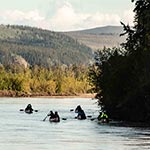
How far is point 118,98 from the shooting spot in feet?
264

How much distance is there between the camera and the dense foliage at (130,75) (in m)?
73.8

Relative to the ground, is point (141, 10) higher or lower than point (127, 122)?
higher

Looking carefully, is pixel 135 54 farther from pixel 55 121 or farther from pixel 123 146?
pixel 123 146

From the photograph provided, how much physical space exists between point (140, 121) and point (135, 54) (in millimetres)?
7690

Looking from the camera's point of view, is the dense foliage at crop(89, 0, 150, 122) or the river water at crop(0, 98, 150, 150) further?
the dense foliage at crop(89, 0, 150, 122)

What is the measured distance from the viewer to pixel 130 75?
80000mm

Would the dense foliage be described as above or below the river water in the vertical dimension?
above

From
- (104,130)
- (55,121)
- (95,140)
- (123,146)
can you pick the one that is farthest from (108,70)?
(123,146)

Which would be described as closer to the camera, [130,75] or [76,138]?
[76,138]

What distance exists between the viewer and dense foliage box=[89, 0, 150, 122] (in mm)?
73812

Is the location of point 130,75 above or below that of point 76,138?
above

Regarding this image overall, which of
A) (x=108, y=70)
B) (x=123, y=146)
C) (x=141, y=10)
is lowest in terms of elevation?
(x=123, y=146)

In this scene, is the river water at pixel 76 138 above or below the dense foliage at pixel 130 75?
below

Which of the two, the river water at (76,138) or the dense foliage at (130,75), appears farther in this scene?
the dense foliage at (130,75)
